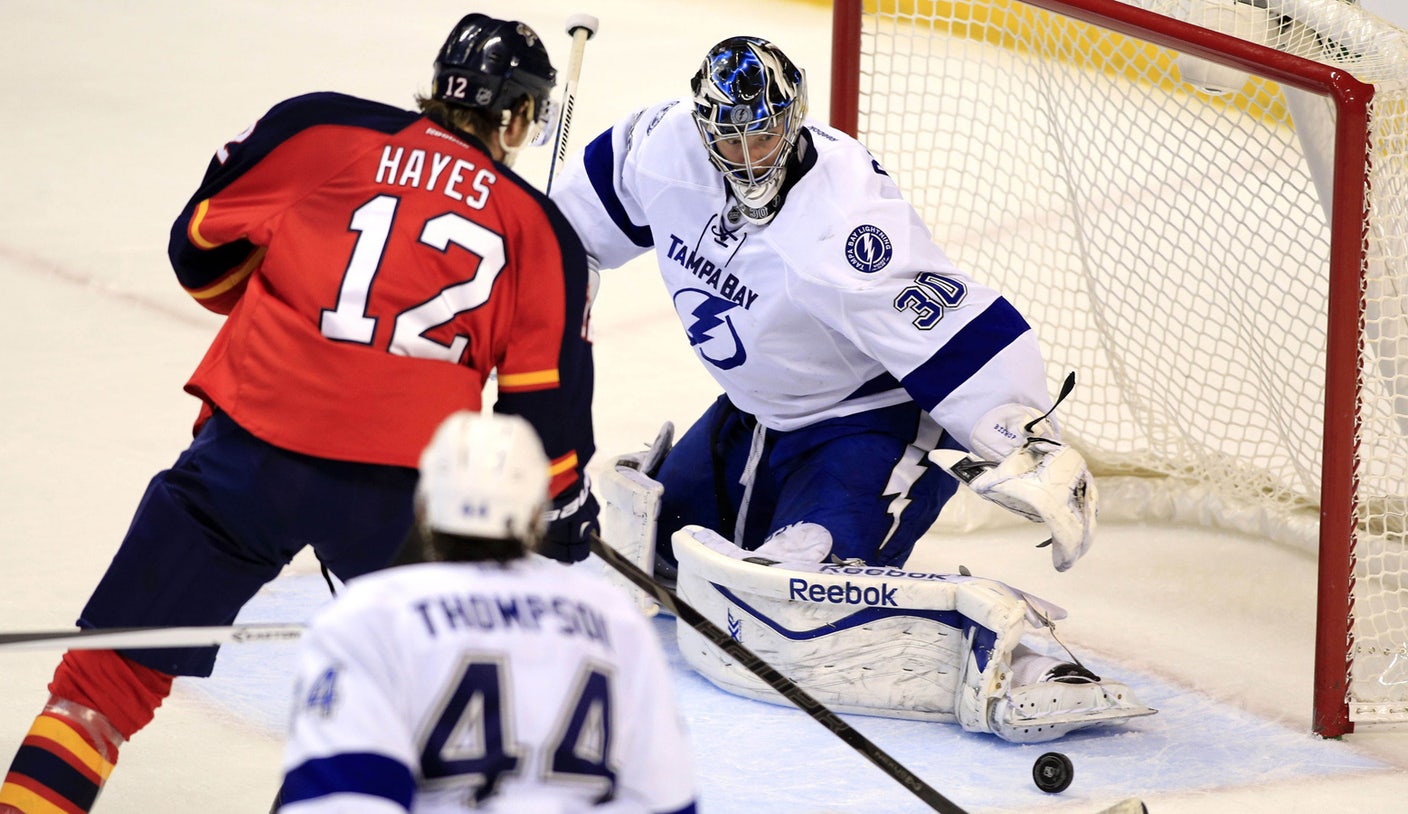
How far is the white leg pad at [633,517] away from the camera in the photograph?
11.2 ft

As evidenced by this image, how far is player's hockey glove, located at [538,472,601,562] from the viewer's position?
2.29 metres

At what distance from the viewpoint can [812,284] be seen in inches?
122

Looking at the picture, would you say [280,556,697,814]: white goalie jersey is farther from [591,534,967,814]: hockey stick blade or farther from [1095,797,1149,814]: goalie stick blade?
[1095,797,1149,814]: goalie stick blade

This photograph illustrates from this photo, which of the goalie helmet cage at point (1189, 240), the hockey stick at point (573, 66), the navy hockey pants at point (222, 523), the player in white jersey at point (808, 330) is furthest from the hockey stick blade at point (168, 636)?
the goalie helmet cage at point (1189, 240)

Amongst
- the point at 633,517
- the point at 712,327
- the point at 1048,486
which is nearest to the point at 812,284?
the point at 712,327

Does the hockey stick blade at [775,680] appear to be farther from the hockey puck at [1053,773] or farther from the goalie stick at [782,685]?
the hockey puck at [1053,773]

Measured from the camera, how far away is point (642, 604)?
342cm

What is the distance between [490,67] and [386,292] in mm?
341

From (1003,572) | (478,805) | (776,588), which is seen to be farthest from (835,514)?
(478,805)

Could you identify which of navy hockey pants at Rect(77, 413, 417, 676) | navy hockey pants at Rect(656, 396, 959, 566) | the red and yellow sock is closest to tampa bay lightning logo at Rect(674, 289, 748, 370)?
navy hockey pants at Rect(656, 396, 959, 566)

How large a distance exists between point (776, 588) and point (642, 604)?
447 millimetres

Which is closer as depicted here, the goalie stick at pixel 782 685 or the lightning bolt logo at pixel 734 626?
the goalie stick at pixel 782 685

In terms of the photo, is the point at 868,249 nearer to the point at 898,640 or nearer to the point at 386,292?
the point at 898,640

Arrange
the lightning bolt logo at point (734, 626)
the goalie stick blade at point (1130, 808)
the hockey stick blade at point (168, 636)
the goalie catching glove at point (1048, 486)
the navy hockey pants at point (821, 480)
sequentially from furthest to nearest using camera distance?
the navy hockey pants at point (821, 480) → the lightning bolt logo at point (734, 626) → the goalie catching glove at point (1048, 486) → the goalie stick blade at point (1130, 808) → the hockey stick blade at point (168, 636)
